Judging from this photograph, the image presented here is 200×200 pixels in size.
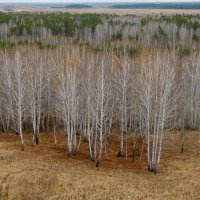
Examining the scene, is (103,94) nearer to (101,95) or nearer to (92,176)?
(101,95)

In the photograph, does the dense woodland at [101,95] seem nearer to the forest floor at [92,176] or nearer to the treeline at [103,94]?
the treeline at [103,94]

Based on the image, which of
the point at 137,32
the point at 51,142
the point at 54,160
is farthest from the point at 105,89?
the point at 137,32

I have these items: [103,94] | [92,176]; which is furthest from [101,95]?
[92,176]

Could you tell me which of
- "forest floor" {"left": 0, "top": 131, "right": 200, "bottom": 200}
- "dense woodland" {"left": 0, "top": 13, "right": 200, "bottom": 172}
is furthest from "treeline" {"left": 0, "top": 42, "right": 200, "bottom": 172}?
"forest floor" {"left": 0, "top": 131, "right": 200, "bottom": 200}

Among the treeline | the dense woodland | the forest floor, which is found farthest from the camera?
the dense woodland

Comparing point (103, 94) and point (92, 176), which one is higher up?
point (103, 94)

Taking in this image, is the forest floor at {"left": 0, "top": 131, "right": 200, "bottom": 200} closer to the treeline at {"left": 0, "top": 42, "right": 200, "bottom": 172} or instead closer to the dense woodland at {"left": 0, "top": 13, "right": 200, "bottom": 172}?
the dense woodland at {"left": 0, "top": 13, "right": 200, "bottom": 172}

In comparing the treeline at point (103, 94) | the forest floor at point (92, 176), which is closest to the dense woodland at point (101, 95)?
the treeline at point (103, 94)

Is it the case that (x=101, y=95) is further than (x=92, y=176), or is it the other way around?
(x=101, y=95)
